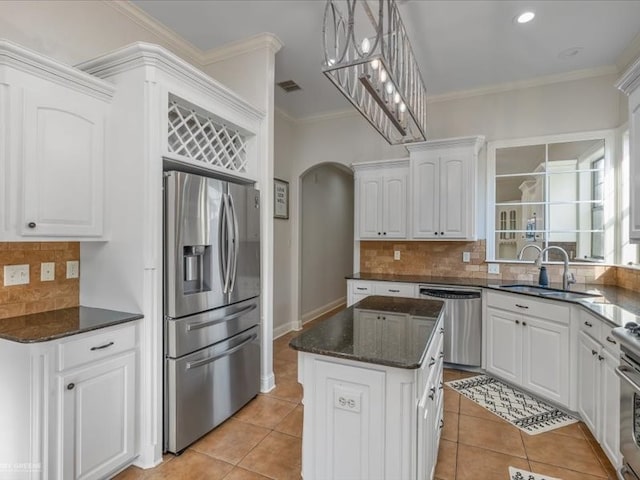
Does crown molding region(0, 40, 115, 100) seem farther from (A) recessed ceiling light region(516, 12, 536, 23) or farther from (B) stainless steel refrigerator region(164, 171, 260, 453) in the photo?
(A) recessed ceiling light region(516, 12, 536, 23)

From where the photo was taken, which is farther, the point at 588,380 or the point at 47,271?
the point at 588,380

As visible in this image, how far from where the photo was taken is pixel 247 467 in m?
2.03

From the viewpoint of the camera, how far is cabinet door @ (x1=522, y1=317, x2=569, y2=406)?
8.57ft

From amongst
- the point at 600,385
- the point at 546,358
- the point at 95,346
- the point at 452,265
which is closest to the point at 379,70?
the point at 95,346

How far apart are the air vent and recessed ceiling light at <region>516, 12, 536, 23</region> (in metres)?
2.15

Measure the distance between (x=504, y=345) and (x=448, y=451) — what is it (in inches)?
51.1

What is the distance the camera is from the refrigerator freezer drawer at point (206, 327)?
6.99ft

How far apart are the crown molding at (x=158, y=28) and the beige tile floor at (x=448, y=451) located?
311cm

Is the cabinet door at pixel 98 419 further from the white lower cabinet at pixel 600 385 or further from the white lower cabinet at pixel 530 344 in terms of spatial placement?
the white lower cabinet at pixel 530 344

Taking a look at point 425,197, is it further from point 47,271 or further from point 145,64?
point 47,271

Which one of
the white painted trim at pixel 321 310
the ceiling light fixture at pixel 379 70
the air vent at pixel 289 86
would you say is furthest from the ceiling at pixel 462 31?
the white painted trim at pixel 321 310

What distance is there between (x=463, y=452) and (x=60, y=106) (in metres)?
3.14

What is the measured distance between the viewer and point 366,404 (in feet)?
4.63

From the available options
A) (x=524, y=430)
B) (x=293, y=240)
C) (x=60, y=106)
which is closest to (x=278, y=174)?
(x=293, y=240)
